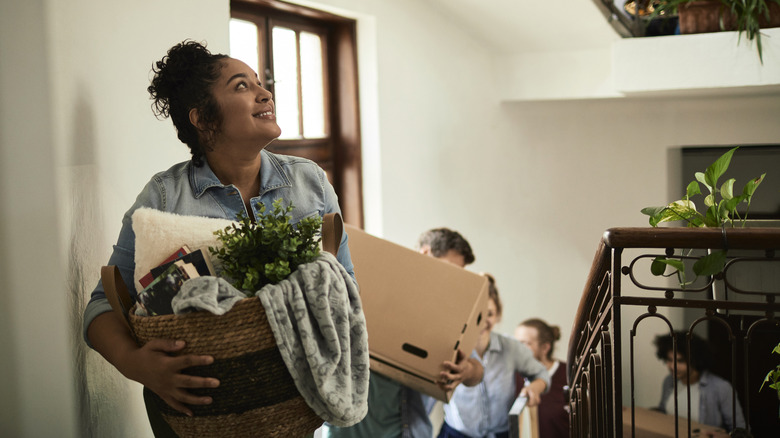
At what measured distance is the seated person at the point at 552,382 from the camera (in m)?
4.28

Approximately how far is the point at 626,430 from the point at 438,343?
79.4 inches

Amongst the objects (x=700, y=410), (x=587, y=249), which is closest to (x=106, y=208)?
(x=700, y=410)

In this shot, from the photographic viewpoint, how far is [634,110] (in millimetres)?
4777

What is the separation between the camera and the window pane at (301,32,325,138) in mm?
3709

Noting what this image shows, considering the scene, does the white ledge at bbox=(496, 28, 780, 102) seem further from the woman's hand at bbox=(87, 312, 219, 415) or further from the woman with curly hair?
the woman's hand at bbox=(87, 312, 219, 415)

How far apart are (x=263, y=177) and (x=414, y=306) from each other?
3.23 ft

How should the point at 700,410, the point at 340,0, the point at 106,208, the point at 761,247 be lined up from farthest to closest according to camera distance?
the point at 700,410 < the point at 340,0 < the point at 106,208 < the point at 761,247

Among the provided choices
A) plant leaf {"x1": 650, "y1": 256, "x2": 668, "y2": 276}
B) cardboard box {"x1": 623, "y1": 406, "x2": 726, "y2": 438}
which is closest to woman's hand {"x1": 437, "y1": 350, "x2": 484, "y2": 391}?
plant leaf {"x1": 650, "y1": 256, "x2": 668, "y2": 276}

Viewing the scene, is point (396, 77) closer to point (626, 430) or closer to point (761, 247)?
point (626, 430)

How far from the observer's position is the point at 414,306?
93.7 inches

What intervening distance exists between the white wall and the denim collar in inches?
12.9

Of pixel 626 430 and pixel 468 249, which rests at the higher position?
pixel 468 249

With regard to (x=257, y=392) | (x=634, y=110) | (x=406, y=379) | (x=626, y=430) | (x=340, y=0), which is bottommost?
(x=626, y=430)

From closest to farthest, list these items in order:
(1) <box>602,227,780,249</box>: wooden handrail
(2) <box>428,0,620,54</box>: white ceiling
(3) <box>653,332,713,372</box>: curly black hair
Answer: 1. (1) <box>602,227,780,249</box>: wooden handrail
2. (2) <box>428,0,620,54</box>: white ceiling
3. (3) <box>653,332,713,372</box>: curly black hair
